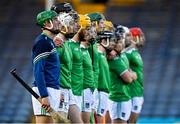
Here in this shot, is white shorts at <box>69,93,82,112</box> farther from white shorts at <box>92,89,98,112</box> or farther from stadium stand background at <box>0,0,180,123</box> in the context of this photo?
stadium stand background at <box>0,0,180,123</box>

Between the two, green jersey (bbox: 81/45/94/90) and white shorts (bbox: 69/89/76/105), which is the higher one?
green jersey (bbox: 81/45/94/90)

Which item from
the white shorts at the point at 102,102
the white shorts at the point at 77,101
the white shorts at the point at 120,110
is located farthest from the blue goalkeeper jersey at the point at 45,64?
the white shorts at the point at 120,110

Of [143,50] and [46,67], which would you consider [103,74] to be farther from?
[143,50]

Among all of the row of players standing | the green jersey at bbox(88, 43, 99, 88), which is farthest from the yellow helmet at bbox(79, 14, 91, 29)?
the green jersey at bbox(88, 43, 99, 88)

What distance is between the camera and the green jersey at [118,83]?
15.3 m

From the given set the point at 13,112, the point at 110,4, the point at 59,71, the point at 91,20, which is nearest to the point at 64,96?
the point at 59,71

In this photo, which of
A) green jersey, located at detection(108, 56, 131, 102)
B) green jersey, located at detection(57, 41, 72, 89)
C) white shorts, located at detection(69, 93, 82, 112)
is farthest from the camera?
green jersey, located at detection(108, 56, 131, 102)

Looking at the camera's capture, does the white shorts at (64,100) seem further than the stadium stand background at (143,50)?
No

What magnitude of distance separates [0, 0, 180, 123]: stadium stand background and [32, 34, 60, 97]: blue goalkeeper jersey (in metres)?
7.49

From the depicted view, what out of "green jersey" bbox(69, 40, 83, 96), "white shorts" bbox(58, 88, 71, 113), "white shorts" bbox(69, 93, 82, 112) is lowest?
"white shorts" bbox(69, 93, 82, 112)

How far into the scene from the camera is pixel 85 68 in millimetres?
13812

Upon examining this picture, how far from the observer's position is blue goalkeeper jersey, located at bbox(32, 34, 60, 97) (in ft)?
39.7

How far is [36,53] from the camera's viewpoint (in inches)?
478

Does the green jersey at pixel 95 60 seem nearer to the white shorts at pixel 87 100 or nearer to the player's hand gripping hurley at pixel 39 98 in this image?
the white shorts at pixel 87 100
